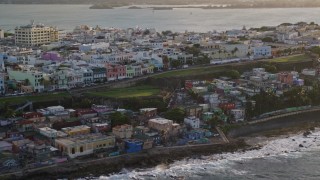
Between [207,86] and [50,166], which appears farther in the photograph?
[207,86]

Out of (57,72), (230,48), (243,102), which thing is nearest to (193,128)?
(243,102)

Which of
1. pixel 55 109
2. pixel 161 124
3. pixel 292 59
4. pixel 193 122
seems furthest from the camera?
pixel 292 59

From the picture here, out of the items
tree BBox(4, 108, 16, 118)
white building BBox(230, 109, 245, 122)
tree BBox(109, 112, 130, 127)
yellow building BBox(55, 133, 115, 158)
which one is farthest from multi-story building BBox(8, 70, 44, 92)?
white building BBox(230, 109, 245, 122)

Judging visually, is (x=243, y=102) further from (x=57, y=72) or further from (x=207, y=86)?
(x=57, y=72)

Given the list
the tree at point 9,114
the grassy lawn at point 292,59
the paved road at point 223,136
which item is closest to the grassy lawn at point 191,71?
the grassy lawn at point 292,59

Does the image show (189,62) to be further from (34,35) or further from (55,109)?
(34,35)

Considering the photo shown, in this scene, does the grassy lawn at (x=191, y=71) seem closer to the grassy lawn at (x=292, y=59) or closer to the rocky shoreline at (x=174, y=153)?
the grassy lawn at (x=292, y=59)

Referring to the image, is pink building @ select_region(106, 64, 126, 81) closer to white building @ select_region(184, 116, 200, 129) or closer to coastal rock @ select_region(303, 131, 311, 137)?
white building @ select_region(184, 116, 200, 129)

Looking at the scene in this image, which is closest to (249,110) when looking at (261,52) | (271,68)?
(271,68)
